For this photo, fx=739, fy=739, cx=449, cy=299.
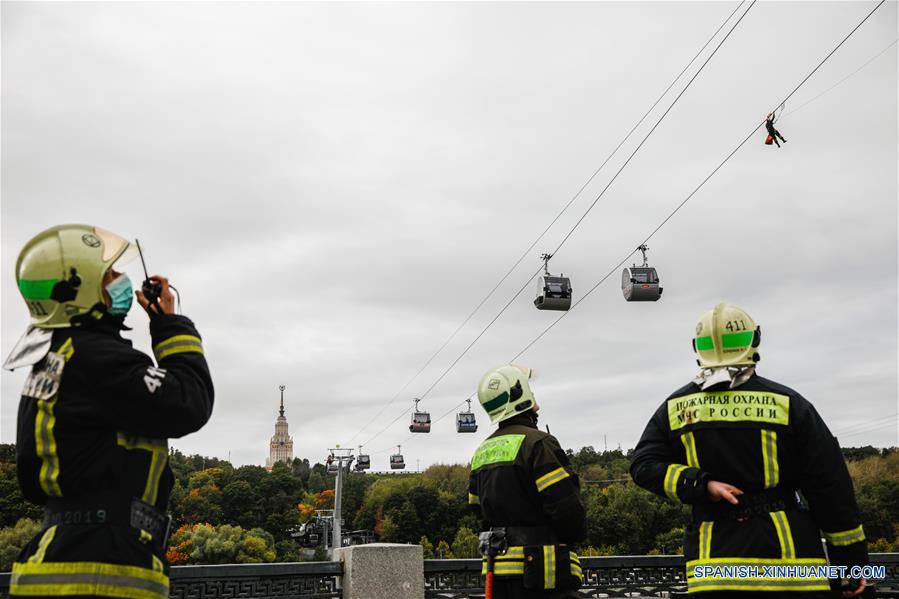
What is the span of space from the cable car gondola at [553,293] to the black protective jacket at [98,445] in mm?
13234

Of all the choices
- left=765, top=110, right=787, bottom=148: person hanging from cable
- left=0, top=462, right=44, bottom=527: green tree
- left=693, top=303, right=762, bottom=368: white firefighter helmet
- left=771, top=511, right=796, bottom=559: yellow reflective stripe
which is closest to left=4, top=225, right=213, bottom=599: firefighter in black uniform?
left=693, top=303, right=762, bottom=368: white firefighter helmet

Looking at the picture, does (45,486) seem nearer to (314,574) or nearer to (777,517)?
(777,517)

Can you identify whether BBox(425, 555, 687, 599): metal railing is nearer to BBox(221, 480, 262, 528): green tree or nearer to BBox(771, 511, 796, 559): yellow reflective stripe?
BBox(771, 511, 796, 559): yellow reflective stripe

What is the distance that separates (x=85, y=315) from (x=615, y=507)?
7587 centimetres

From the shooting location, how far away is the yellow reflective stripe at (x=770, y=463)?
3535mm

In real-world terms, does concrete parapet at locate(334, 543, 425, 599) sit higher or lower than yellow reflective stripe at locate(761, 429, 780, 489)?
lower

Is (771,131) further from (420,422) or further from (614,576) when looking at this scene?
(420,422)

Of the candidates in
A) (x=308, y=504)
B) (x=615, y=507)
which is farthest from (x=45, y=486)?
(x=308, y=504)

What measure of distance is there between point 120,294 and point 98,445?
2.08 feet

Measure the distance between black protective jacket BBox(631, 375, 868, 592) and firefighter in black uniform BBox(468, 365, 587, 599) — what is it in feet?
3.27

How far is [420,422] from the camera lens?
3462cm

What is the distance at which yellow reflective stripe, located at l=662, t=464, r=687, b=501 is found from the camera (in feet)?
12.2

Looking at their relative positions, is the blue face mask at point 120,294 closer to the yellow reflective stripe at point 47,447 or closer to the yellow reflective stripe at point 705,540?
the yellow reflective stripe at point 47,447

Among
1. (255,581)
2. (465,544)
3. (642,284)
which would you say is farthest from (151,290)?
(465,544)
